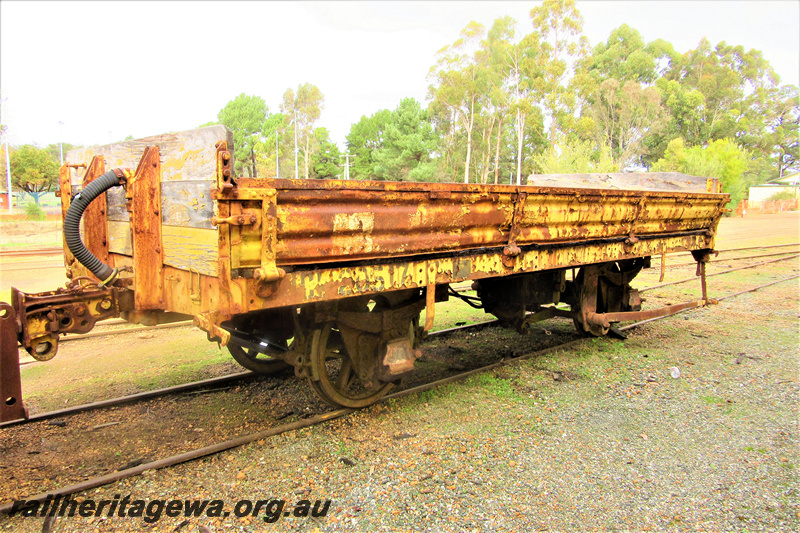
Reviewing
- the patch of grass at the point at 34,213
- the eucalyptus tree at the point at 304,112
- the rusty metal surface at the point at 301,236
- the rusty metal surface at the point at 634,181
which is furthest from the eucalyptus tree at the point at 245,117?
the rusty metal surface at the point at 301,236

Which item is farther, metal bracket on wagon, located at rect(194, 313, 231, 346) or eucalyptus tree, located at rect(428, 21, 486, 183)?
eucalyptus tree, located at rect(428, 21, 486, 183)

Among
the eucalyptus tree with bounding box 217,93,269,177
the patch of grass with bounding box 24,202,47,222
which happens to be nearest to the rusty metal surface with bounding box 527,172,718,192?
the patch of grass with bounding box 24,202,47,222

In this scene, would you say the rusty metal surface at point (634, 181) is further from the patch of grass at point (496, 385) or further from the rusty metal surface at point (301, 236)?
the patch of grass at point (496, 385)

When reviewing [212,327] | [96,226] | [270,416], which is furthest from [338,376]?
[96,226]

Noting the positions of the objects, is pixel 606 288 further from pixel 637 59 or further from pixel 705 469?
pixel 637 59

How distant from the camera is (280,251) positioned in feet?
9.94

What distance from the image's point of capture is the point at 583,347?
21.1 feet

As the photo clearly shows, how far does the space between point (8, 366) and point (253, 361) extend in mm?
2370

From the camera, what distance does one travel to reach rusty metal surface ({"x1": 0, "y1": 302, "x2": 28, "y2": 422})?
2.77 meters

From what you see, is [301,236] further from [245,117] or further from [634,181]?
[245,117]

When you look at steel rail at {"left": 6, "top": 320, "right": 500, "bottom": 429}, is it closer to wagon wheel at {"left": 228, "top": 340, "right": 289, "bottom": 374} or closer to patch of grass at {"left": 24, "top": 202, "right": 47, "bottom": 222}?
wagon wheel at {"left": 228, "top": 340, "right": 289, "bottom": 374}

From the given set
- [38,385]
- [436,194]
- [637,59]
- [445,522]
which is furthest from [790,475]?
[637,59]

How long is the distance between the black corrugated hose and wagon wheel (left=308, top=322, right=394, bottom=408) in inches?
63.8

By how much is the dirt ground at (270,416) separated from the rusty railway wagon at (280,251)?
53cm
